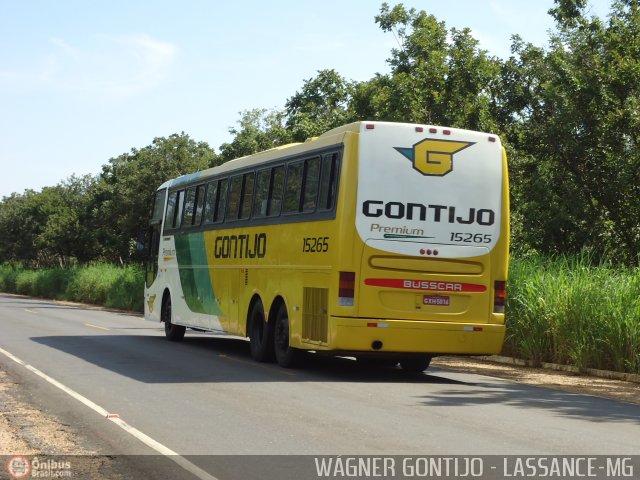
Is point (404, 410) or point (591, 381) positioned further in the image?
point (591, 381)

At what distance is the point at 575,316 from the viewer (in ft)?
61.2

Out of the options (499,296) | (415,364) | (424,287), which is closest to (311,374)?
(415,364)

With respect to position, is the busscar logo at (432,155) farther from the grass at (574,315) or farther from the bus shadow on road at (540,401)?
the grass at (574,315)

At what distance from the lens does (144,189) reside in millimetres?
56219

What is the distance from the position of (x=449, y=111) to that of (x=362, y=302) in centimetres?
1760

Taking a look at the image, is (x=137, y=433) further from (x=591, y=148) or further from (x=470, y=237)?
(x=591, y=148)

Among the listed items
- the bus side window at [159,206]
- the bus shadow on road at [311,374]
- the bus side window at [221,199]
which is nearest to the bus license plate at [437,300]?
the bus shadow on road at [311,374]

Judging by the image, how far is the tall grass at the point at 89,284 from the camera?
4925 centimetres

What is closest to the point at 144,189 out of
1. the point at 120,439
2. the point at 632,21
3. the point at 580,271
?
the point at 632,21

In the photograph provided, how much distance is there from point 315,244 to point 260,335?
2909mm

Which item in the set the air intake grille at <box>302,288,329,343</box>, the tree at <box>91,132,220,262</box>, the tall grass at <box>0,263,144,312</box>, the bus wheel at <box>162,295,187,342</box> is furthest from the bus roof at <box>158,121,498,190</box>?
the tree at <box>91,132,220,262</box>

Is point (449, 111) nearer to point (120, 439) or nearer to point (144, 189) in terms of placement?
point (120, 439)

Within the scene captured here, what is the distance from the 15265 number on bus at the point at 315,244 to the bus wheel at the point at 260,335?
6.78ft

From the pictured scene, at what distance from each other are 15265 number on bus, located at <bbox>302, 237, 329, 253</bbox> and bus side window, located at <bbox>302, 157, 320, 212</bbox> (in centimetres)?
48
